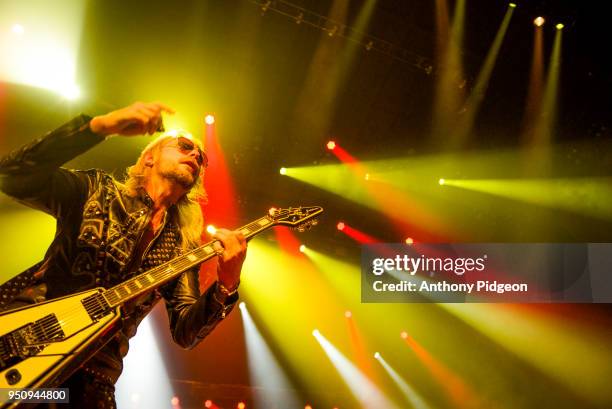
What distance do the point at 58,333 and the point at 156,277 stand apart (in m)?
0.53

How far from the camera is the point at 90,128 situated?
2.15 m

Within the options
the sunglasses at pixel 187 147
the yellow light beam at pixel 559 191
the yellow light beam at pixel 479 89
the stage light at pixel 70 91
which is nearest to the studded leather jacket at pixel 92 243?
the sunglasses at pixel 187 147

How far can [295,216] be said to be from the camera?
3037mm

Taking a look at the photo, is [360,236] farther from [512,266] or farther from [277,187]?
[512,266]

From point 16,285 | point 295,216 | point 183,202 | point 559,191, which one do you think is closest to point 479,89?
point 559,191

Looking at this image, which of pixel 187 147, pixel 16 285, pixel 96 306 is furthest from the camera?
pixel 187 147

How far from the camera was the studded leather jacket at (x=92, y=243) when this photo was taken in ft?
6.97

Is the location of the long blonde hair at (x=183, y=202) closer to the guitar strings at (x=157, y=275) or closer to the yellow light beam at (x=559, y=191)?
the guitar strings at (x=157, y=275)

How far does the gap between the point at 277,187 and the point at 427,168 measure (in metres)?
2.00

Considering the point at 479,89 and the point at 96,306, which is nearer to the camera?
the point at 96,306

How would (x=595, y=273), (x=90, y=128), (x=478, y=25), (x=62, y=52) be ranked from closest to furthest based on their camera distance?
(x=90, y=128)
(x=62, y=52)
(x=478, y=25)
(x=595, y=273)

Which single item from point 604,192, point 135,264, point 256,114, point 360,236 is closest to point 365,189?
point 360,236

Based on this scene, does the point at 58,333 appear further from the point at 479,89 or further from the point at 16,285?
the point at 479,89

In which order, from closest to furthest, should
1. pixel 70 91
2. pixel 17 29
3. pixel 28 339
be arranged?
pixel 28 339, pixel 17 29, pixel 70 91
